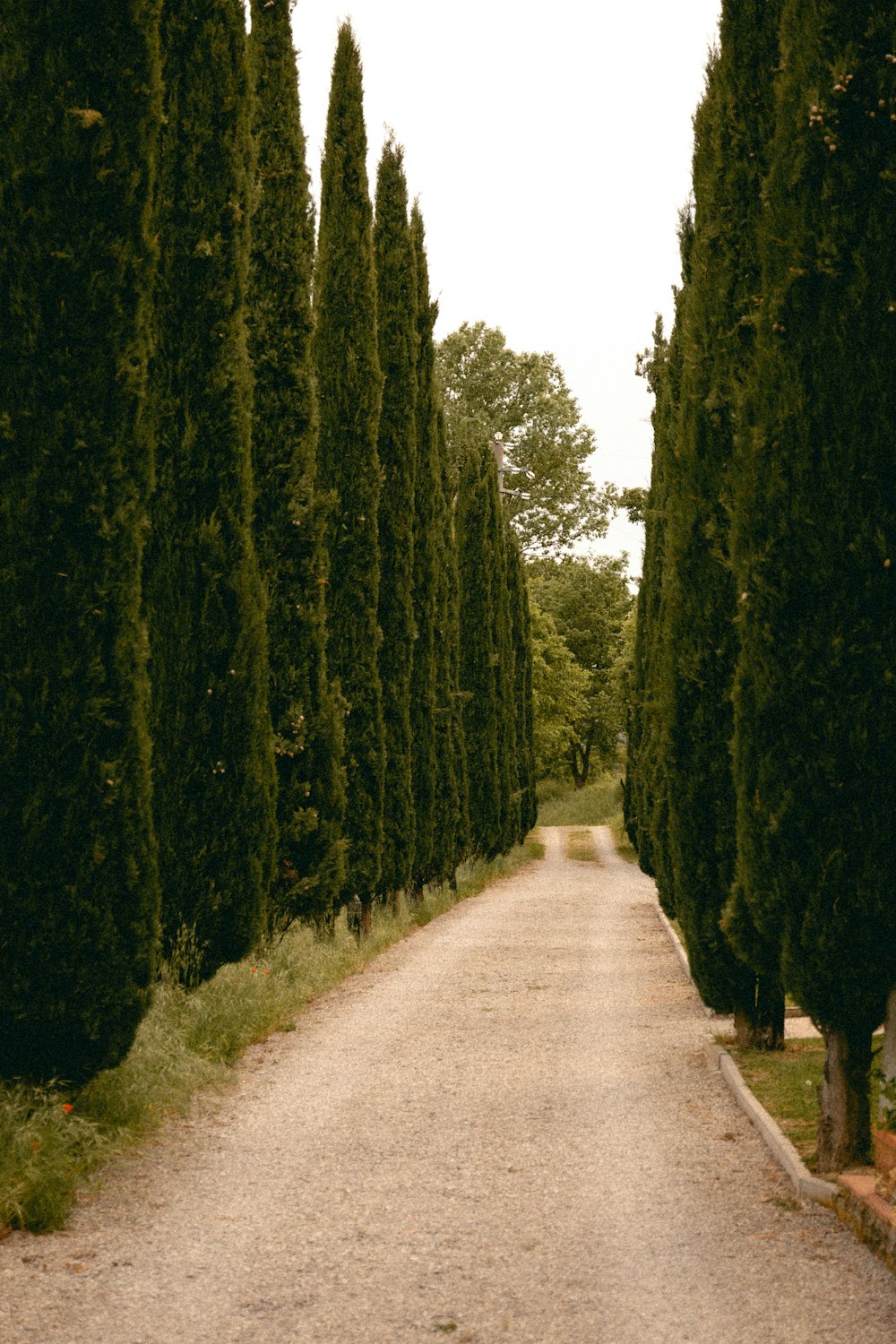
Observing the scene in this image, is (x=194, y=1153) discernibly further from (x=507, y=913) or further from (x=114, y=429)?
(x=507, y=913)

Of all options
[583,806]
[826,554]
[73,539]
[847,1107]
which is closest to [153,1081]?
[73,539]

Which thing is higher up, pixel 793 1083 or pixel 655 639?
pixel 655 639

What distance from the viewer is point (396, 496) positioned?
18.7m

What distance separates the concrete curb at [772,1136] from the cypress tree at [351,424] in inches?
296

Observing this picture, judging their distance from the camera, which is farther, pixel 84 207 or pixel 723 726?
pixel 723 726

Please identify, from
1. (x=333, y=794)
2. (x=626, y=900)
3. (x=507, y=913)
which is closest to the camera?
(x=333, y=794)

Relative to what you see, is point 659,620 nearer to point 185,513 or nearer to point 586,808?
point 185,513

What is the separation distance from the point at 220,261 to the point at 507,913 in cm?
1367

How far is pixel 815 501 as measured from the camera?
19.9 ft

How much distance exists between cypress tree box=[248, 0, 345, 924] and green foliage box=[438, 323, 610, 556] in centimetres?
4349

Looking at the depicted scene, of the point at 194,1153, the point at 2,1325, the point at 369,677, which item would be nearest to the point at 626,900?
the point at 369,677

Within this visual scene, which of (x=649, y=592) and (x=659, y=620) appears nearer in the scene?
(x=659, y=620)

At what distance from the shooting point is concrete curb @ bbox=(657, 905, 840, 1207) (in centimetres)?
608

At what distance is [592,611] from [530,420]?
10.1 metres
